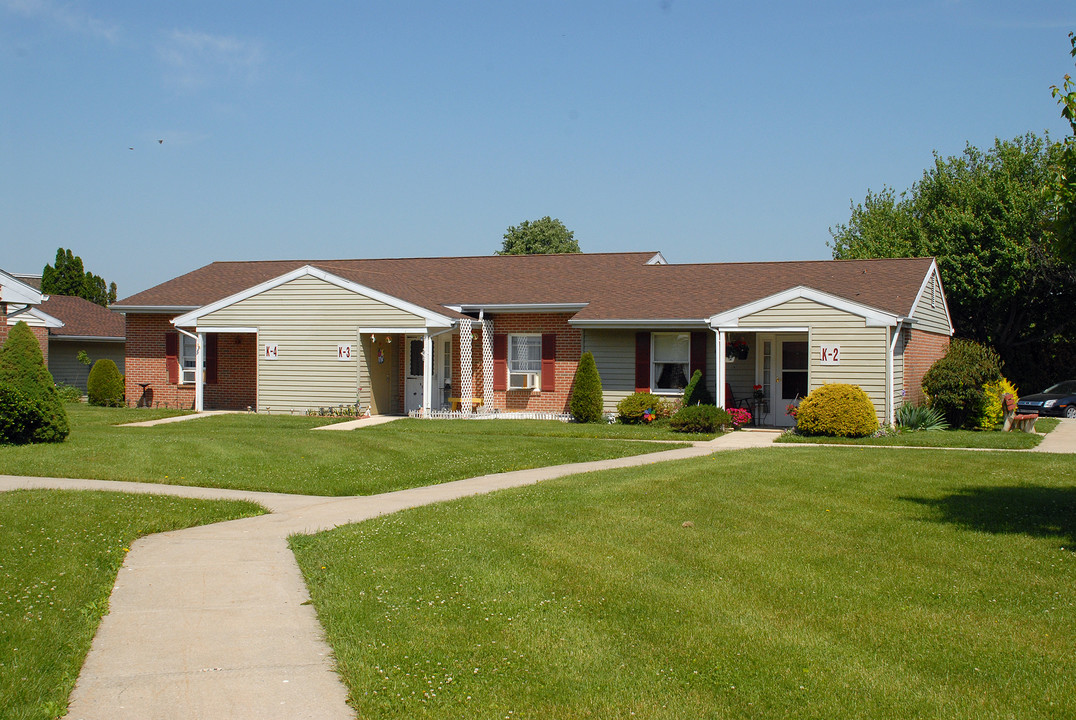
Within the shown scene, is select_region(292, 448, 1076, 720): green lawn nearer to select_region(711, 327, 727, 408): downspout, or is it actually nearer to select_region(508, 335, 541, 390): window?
select_region(711, 327, 727, 408): downspout

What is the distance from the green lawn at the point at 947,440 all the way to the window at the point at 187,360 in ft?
56.6

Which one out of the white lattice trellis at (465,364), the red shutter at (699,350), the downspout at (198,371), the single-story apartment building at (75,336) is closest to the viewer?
the red shutter at (699,350)

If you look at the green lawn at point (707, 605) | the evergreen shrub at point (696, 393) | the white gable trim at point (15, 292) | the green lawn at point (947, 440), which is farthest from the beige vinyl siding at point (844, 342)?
the white gable trim at point (15, 292)

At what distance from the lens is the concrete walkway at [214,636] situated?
5.07 meters

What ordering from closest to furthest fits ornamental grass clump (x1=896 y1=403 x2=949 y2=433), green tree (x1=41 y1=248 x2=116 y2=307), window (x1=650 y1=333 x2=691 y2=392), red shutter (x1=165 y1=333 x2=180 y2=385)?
ornamental grass clump (x1=896 y1=403 x2=949 y2=433)
window (x1=650 y1=333 x2=691 y2=392)
red shutter (x1=165 y1=333 x2=180 y2=385)
green tree (x1=41 y1=248 x2=116 y2=307)

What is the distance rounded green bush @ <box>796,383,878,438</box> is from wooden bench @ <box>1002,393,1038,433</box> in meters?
4.54

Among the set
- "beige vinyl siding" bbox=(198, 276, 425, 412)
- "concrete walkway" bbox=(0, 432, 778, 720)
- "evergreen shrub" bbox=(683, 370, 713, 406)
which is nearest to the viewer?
"concrete walkway" bbox=(0, 432, 778, 720)

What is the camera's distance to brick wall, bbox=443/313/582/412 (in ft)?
83.0

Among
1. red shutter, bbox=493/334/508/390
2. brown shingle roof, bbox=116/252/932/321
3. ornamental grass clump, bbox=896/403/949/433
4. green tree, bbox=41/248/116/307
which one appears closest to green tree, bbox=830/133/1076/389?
brown shingle roof, bbox=116/252/932/321

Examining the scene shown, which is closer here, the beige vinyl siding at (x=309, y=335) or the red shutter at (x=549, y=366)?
the beige vinyl siding at (x=309, y=335)

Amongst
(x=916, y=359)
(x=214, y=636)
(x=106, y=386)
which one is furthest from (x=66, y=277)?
(x=214, y=636)

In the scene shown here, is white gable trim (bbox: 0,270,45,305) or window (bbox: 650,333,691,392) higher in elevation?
white gable trim (bbox: 0,270,45,305)

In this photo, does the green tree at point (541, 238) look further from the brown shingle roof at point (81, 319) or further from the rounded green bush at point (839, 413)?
the rounded green bush at point (839, 413)

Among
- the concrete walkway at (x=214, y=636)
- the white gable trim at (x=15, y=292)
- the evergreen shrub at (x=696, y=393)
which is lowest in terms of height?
the concrete walkway at (x=214, y=636)
